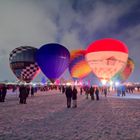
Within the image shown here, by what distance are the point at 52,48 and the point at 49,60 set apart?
213cm

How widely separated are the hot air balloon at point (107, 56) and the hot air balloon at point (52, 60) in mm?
6061

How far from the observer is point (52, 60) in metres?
44.6

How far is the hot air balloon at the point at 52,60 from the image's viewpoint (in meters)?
44.7

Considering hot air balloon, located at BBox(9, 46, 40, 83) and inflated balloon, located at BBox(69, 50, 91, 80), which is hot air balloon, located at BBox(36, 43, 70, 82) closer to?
hot air balloon, located at BBox(9, 46, 40, 83)

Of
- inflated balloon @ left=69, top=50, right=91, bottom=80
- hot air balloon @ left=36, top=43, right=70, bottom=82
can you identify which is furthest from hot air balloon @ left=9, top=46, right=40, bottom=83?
inflated balloon @ left=69, top=50, right=91, bottom=80

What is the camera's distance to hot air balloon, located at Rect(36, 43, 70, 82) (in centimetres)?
4466

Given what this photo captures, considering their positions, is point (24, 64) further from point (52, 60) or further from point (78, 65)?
point (78, 65)

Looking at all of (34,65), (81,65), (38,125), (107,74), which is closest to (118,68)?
(107,74)

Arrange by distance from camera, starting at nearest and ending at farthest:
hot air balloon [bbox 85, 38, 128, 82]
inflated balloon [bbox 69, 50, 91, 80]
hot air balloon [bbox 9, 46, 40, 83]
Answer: hot air balloon [bbox 85, 38, 128, 82] → hot air balloon [bbox 9, 46, 40, 83] → inflated balloon [bbox 69, 50, 91, 80]

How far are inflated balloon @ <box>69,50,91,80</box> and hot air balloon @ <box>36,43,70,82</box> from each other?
1200 cm

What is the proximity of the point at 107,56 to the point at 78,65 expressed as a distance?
39.8 feet

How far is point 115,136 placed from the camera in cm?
902

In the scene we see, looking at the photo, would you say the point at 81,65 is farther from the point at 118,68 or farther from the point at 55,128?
the point at 55,128

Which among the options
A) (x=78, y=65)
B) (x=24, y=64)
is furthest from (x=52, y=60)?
(x=78, y=65)
